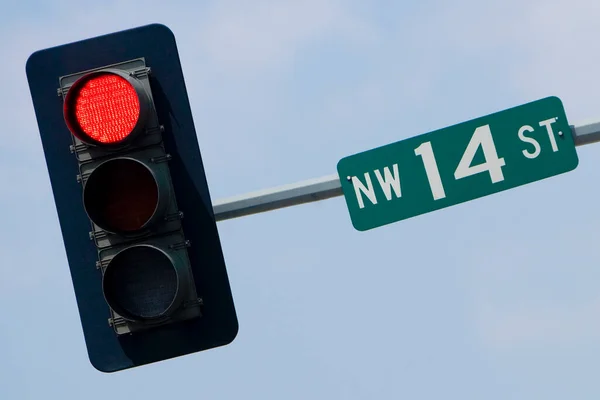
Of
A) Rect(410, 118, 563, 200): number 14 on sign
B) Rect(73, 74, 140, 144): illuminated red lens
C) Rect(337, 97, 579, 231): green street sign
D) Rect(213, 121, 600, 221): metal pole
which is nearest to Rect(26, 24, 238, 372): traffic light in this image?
Rect(73, 74, 140, 144): illuminated red lens

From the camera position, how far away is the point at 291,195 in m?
4.47

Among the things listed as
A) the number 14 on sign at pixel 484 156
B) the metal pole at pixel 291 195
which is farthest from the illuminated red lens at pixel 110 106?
the number 14 on sign at pixel 484 156

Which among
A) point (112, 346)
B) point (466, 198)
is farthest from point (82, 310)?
point (466, 198)

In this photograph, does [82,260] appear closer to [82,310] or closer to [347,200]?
[82,310]

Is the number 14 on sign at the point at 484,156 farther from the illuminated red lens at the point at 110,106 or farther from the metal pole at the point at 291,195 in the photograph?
the illuminated red lens at the point at 110,106

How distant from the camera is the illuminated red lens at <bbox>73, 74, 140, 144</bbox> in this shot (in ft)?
13.4

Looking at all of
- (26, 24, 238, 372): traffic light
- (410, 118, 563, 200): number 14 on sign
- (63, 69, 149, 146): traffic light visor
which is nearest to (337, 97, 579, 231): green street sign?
(410, 118, 563, 200): number 14 on sign

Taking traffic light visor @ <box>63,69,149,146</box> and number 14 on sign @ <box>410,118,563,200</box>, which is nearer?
traffic light visor @ <box>63,69,149,146</box>

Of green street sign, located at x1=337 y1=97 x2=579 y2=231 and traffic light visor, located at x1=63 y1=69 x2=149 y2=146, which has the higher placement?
traffic light visor, located at x1=63 y1=69 x2=149 y2=146

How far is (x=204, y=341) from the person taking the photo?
4.32 metres

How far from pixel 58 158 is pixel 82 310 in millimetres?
616

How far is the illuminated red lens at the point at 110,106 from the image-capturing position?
13.4 feet

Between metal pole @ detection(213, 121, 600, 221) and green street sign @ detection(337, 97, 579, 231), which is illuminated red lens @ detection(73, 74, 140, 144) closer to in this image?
metal pole @ detection(213, 121, 600, 221)

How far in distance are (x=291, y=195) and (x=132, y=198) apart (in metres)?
0.70
